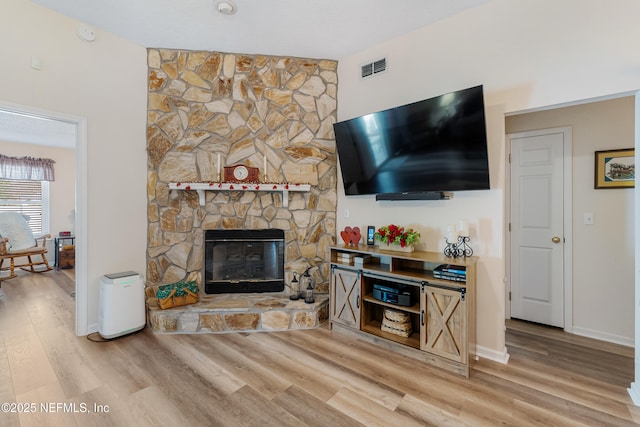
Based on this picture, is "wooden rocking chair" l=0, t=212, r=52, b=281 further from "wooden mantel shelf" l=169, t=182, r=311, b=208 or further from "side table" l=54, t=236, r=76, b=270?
"wooden mantel shelf" l=169, t=182, r=311, b=208

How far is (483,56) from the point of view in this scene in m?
2.33

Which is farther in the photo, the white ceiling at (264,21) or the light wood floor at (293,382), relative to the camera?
the white ceiling at (264,21)

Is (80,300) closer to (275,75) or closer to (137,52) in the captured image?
(137,52)

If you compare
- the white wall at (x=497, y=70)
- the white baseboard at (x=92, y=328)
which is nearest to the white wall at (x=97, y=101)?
the white baseboard at (x=92, y=328)

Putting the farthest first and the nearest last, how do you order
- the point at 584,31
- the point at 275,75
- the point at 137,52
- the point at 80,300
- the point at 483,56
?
the point at 275,75
the point at 137,52
the point at 80,300
the point at 483,56
the point at 584,31

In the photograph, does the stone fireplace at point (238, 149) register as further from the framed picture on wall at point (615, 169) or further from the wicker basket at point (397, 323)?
the framed picture on wall at point (615, 169)

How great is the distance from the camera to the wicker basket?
2.47 meters

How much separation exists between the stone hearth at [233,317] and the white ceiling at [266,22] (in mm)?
2308

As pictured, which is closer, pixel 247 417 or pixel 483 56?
pixel 247 417

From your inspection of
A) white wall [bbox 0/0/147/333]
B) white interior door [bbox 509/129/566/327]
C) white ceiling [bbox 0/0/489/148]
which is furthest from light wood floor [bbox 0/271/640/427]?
white ceiling [bbox 0/0/489/148]

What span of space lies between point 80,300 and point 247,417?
2.15m

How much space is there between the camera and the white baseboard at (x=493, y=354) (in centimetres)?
227

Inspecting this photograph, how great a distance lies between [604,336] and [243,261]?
3.64m

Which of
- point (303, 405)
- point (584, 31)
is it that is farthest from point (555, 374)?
point (584, 31)
